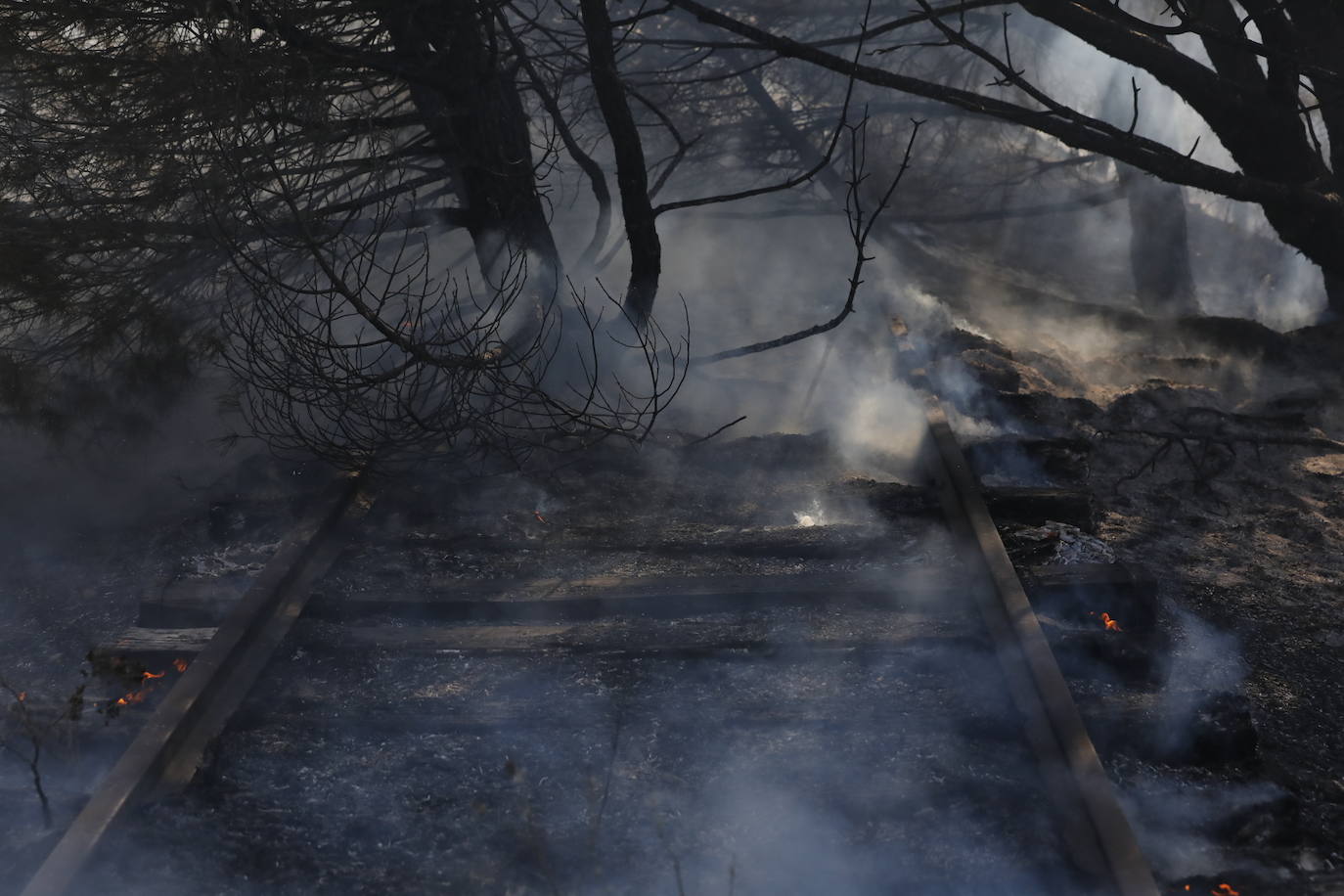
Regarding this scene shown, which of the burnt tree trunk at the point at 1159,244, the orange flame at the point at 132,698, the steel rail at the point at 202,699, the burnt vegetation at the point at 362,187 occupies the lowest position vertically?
the burnt tree trunk at the point at 1159,244

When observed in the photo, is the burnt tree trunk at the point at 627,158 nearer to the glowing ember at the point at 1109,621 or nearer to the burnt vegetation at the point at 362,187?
the burnt vegetation at the point at 362,187

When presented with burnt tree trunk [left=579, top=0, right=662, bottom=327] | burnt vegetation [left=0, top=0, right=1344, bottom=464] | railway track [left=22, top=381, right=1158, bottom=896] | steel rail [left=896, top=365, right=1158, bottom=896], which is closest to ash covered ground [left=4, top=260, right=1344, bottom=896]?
railway track [left=22, top=381, right=1158, bottom=896]

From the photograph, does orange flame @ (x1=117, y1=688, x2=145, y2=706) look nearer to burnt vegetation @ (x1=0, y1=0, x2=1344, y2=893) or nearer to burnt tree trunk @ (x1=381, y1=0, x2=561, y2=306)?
burnt vegetation @ (x1=0, y1=0, x2=1344, y2=893)

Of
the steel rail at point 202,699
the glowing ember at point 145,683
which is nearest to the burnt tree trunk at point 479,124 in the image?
the steel rail at point 202,699

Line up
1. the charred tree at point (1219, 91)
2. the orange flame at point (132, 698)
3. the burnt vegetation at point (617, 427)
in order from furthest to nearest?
1. the charred tree at point (1219, 91)
2. the orange flame at point (132, 698)
3. the burnt vegetation at point (617, 427)

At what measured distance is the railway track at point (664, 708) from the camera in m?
3.43

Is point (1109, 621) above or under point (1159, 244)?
above

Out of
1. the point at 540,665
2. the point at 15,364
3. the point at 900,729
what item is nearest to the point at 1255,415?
the point at 900,729

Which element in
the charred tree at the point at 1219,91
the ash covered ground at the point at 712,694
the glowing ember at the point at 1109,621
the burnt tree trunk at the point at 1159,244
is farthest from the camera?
the burnt tree trunk at the point at 1159,244

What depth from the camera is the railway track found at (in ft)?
11.3

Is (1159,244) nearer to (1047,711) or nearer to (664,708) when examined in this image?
(1047,711)

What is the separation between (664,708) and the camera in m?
4.16

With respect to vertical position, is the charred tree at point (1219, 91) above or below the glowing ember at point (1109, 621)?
above

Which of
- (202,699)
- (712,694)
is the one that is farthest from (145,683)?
(712,694)
